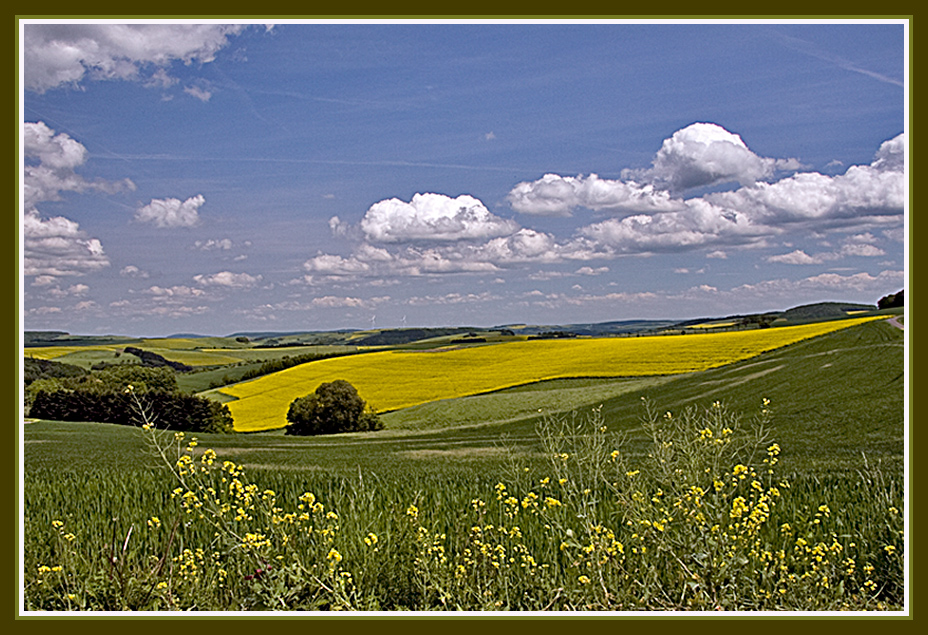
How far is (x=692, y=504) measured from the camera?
4824 millimetres

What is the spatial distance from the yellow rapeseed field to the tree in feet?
7.68

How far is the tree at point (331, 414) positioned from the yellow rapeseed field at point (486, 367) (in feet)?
7.68

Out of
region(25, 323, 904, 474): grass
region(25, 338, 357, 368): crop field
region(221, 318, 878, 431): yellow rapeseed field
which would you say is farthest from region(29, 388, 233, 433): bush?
region(25, 338, 357, 368): crop field

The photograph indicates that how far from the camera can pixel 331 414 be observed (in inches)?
1428

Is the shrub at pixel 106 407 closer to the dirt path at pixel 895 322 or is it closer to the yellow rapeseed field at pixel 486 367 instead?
the yellow rapeseed field at pixel 486 367

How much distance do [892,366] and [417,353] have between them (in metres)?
42.2

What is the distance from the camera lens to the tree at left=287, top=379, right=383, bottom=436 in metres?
36.0

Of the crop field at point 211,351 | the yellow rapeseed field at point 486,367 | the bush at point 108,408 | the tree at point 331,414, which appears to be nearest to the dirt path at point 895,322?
the yellow rapeseed field at point 486,367

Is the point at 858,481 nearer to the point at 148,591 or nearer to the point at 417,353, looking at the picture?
the point at 148,591

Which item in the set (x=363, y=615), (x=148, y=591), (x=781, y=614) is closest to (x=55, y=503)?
(x=148, y=591)

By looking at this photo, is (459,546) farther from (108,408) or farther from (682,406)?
(108,408)

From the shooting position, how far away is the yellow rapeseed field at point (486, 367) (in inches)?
1572

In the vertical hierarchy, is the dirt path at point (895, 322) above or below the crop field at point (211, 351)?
above

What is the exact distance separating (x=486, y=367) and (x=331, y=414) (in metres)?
15.8
